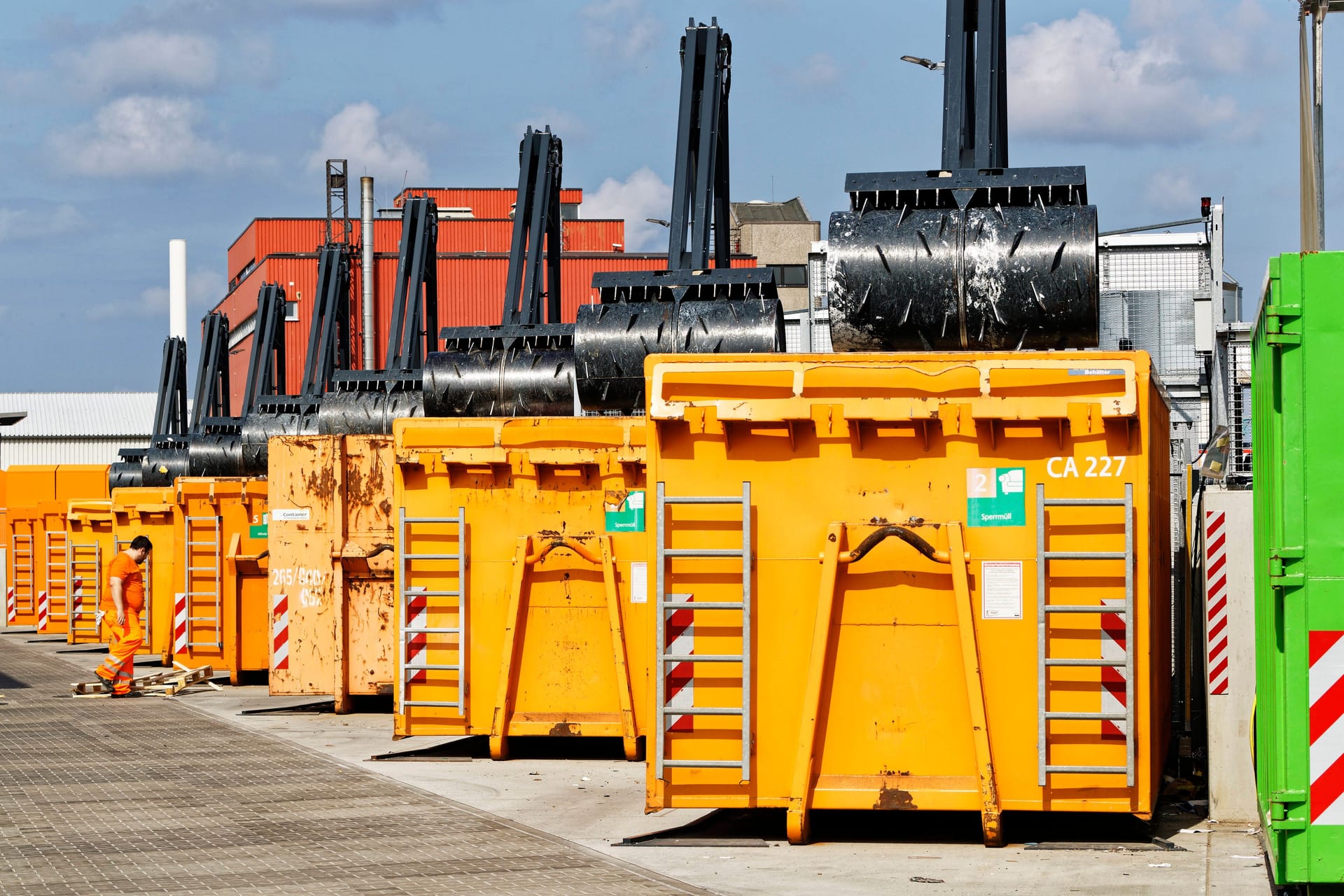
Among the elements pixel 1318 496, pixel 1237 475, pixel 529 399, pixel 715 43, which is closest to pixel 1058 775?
pixel 1237 475

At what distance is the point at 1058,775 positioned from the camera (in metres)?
9.40

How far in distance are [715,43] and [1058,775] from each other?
31.6 ft

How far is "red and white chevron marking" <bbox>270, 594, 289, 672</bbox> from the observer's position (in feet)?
53.5

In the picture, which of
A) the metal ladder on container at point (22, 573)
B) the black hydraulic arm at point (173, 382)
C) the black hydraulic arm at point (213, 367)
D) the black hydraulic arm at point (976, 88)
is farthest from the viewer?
the black hydraulic arm at point (173, 382)

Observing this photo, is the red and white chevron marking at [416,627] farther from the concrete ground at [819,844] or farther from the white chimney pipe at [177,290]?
the white chimney pipe at [177,290]

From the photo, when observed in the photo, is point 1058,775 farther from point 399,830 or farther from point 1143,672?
point 399,830

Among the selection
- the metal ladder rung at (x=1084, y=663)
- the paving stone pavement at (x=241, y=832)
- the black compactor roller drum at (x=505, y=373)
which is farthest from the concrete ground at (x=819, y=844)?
the black compactor roller drum at (x=505, y=373)

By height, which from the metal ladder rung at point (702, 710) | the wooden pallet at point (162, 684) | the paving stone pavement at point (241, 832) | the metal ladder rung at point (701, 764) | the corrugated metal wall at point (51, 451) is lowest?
the wooden pallet at point (162, 684)

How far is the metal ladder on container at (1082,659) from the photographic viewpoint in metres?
9.30

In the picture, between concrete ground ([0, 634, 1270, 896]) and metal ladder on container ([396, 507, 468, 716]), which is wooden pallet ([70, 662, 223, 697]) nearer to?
concrete ground ([0, 634, 1270, 896])

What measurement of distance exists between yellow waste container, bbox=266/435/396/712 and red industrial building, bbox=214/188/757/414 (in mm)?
40509

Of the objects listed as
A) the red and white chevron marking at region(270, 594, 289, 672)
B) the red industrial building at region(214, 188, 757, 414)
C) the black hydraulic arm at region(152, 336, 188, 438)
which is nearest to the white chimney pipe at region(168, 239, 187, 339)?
the red industrial building at region(214, 188, 757, 414)

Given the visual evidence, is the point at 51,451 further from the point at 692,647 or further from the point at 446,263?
the point at 692,647

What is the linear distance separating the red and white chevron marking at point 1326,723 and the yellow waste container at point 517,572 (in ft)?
23.4
